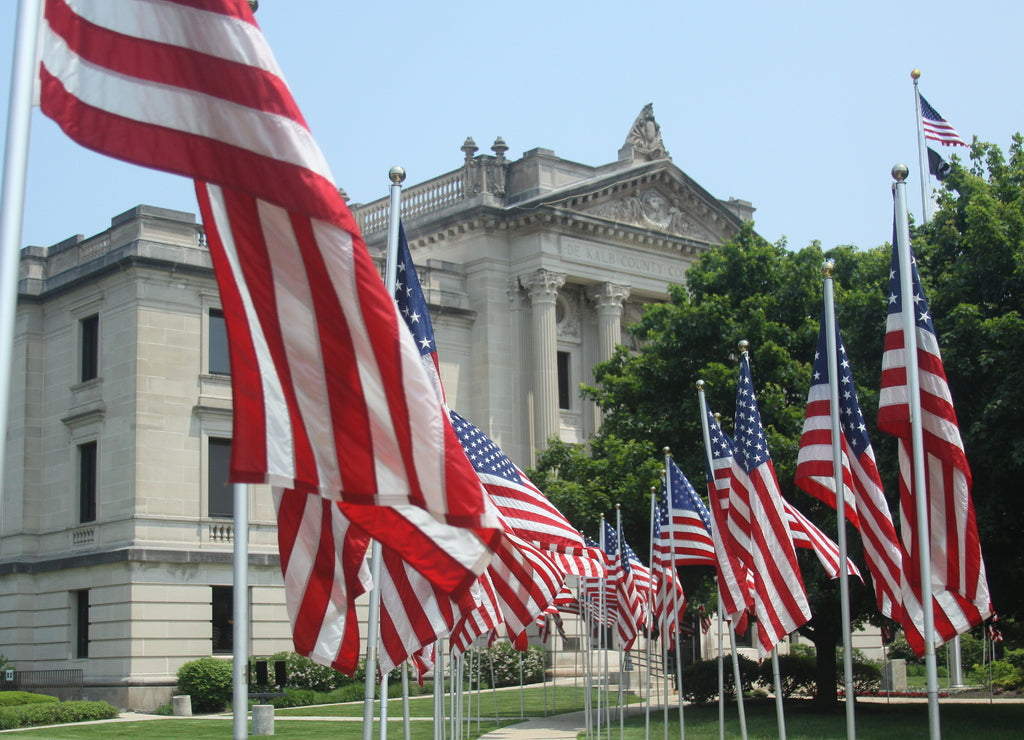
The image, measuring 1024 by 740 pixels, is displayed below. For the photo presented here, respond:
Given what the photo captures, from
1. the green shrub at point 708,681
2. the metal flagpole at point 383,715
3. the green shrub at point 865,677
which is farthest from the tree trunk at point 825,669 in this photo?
the metal flagpole at point 383,715

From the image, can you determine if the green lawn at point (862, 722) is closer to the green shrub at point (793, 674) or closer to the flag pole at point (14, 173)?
the green shrub at point (793, 674)

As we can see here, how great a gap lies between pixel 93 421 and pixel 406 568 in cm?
3400

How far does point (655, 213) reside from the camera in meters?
59.2

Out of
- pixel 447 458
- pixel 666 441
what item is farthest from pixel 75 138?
pixel 666 441

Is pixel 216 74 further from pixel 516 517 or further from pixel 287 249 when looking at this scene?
pixel 516 517

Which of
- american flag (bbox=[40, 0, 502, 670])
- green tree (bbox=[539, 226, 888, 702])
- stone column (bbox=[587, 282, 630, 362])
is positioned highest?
stone column (bbox=[587, 282, 630, 362])

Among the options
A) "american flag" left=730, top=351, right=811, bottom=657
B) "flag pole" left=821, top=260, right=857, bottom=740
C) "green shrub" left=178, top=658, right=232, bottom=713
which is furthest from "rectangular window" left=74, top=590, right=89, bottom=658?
"flag pole" left=821, top=260, right=857, bottom=740

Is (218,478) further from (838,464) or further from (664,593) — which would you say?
(838,464)

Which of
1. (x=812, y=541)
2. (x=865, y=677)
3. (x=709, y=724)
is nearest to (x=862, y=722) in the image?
(x=709, y=724)

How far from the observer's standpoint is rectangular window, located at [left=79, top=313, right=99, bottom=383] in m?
46.1

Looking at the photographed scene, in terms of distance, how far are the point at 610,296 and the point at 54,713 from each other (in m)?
28.2

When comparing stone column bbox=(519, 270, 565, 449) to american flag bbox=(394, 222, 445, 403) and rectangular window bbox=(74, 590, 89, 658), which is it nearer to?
rectangular window bbox=(74, 590, 89, 658)

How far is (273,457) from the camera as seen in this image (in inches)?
274

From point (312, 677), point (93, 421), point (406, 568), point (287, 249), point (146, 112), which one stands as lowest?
point (312, 677)
